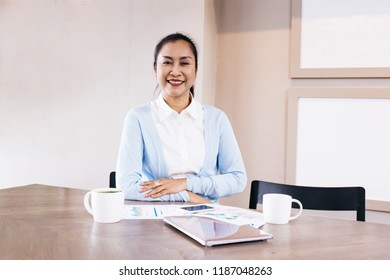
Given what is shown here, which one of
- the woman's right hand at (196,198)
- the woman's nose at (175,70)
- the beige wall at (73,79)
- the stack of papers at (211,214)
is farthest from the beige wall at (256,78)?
the stack of papers at (211,214)

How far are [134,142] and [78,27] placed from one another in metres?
1.54

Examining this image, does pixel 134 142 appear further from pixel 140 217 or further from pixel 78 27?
pixel 78 27

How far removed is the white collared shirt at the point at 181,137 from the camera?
163cm

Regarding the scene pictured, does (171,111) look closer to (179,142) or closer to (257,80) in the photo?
(179,142)

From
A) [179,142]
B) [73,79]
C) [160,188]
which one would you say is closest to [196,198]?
[160,188]

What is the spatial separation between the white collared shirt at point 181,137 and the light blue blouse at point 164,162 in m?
0.03

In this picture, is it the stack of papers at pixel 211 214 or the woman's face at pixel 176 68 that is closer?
the stack of papers at pixel 211 214

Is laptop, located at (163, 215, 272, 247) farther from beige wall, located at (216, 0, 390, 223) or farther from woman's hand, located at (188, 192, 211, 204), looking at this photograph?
beige wall, located at (216, 0, 390, 223)

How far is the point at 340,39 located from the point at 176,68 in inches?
44.7

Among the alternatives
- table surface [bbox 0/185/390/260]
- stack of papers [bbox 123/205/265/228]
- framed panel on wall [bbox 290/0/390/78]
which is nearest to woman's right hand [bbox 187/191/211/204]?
stack of papers [bbox 123/205/265/228]

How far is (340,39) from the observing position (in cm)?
230

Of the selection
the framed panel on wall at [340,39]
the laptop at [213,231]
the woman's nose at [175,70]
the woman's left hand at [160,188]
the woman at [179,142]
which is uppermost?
the framed panel on wall at [340,39]

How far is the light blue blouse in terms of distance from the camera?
1507 millimetres

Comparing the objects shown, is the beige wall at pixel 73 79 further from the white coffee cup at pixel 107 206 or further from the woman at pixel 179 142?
the white coffee cup at pixel 107 206
